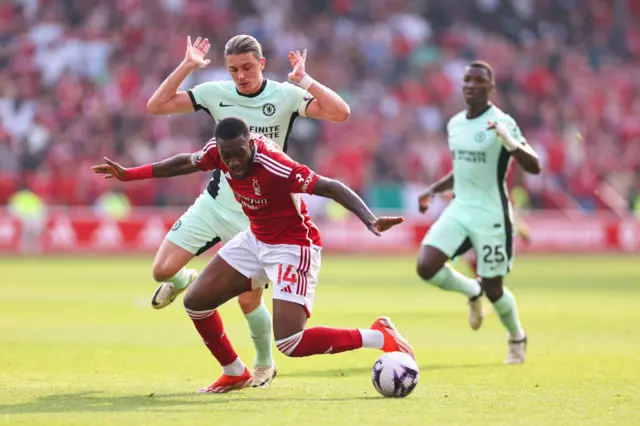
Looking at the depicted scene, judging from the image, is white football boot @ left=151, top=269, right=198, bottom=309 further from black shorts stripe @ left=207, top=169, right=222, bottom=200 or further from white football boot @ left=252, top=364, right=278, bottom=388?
white football boot @ left=252, top=364, right=278, bottom=388

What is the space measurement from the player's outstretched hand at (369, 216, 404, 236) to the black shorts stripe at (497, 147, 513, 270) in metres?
4.48

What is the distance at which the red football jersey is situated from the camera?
331 inches

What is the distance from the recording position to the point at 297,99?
978cm

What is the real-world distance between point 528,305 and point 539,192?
1528 cm

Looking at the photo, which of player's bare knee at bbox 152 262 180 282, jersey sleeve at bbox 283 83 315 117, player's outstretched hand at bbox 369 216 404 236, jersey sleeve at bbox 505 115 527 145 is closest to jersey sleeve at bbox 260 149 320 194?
player's outstretched hand at bbox 369 216 404 236

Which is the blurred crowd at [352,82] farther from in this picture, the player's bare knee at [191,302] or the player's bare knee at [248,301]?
the player's bare knee at [191,302]

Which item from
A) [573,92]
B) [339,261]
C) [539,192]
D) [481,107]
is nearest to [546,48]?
[573,92]

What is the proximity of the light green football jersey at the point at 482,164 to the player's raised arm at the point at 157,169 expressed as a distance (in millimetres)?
4034

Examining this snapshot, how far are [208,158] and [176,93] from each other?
128 centimetres

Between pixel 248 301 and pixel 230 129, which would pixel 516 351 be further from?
pixel 230 129

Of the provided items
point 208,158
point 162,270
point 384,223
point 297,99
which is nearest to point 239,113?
point 297,99

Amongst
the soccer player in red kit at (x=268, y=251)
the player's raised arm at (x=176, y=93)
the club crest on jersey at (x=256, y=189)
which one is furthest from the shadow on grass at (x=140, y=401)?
the player's raised arm at (x=176, y=93)

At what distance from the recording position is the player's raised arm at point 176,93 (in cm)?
970

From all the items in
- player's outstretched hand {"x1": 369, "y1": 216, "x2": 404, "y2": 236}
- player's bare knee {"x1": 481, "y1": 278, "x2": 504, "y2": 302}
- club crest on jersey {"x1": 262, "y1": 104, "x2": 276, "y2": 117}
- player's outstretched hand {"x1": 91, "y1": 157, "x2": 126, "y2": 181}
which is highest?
club crest on jersey {"x1": 262, "y1": 104, "x2": 276, "y2": 117}
